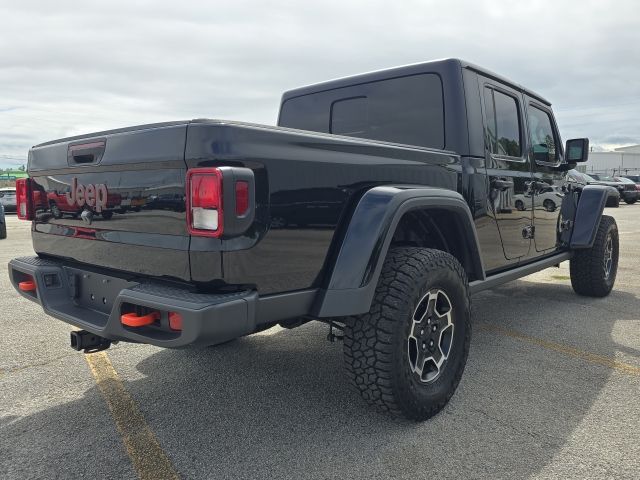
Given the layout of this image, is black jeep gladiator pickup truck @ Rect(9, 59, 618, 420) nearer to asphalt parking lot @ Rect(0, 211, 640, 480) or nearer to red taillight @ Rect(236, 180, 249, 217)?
red taillight @ Rect(236, 180, 249, 217)

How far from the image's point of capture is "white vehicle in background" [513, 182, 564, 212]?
3977mm

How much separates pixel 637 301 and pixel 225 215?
16.4 ft

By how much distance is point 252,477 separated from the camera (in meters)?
2.20

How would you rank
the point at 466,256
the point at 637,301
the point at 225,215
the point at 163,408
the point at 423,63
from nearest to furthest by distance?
the point at 225,215 < the point at 163,408 < the point at 466,256 < the point at 423,63 < the point at 637,301

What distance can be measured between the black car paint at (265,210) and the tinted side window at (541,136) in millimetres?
1629

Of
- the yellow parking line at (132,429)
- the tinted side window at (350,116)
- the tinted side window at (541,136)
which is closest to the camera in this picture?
the yellow parking line at (132,429)

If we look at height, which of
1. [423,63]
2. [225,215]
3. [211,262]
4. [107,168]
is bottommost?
[211,262]

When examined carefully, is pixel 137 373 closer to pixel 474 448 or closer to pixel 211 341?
pixel 211 341

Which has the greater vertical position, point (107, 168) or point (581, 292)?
point (107, 168)

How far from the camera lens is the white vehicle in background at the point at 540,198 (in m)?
3.98

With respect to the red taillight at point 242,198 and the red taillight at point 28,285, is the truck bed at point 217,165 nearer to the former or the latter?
the red taillight at point 242,198

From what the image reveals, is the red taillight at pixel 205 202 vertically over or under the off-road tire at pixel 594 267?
over

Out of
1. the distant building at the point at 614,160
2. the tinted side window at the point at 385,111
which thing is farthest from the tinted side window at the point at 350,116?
the distant building at the point at 614,160

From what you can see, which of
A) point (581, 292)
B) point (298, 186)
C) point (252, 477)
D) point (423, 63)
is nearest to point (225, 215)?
point (298, 186)
